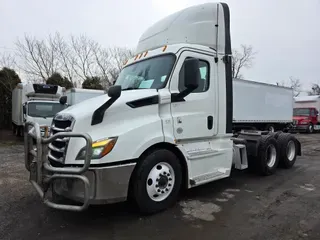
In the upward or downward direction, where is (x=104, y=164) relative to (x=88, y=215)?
upward

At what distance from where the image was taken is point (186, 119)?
4.58 m

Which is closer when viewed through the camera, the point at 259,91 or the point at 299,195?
the point at 299,195

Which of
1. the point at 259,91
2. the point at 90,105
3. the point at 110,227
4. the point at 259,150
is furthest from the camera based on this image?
the point at 259,91

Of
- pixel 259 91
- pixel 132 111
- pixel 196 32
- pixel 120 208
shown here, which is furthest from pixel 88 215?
pixel 259 91

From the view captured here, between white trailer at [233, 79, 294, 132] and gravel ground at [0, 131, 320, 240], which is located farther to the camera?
white trailer at [233, 79, 294, 132]

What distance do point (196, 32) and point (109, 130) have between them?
2735 mm

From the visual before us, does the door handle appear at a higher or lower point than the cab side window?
lower

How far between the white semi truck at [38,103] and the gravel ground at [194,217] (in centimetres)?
747

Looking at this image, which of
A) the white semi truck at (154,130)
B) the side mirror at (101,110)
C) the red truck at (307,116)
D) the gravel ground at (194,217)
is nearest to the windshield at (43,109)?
the gravel ground at (194,217)

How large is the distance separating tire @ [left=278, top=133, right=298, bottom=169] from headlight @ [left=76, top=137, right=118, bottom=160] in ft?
17.3

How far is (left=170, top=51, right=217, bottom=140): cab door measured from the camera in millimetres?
4469

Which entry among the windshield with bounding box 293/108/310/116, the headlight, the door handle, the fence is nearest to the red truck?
the windshield with bounding box 293/108/310/116

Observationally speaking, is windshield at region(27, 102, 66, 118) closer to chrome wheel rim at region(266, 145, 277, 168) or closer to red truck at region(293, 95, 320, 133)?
chrome wheel rim at region(266, 145, 277, 168)

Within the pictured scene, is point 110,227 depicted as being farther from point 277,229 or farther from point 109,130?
point 277,229
